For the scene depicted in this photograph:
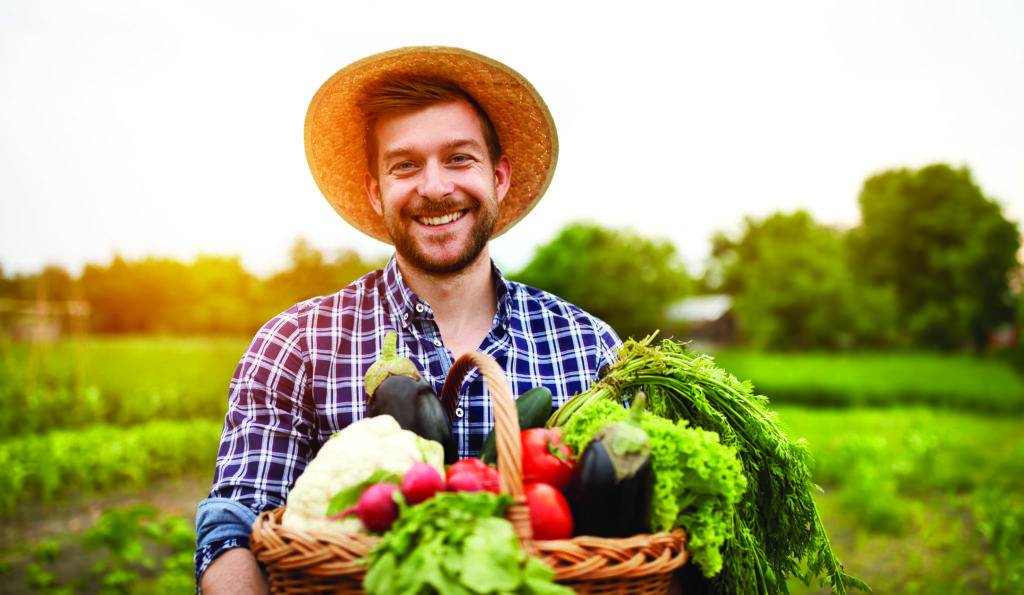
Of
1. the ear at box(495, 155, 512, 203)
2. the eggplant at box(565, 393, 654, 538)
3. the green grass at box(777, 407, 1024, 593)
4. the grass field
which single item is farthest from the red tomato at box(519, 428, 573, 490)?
the green grass at box(777, 407, 1024, 593)

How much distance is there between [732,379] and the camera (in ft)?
7.32

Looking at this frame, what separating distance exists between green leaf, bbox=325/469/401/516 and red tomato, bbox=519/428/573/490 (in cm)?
33

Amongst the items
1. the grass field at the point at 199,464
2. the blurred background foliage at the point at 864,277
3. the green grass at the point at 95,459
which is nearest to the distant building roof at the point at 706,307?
the blurred background foliage at the point at 864,277

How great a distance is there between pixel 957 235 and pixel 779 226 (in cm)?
1187

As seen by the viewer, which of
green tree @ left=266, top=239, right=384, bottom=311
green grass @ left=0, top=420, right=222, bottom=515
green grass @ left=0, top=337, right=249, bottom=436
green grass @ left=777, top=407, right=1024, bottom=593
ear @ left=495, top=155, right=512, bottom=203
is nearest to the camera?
ear @ left=495, top=155, right=512, bottom=203

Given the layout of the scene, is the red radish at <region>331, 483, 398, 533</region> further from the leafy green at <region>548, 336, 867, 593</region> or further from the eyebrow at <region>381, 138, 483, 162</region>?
the eyebrow at <region>381, 138, 483, 162</region>

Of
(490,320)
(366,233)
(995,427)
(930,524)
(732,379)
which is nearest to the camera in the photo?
(732,379)

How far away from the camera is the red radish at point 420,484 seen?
1509 millimetres

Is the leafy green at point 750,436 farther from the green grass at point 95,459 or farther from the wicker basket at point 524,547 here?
the green grass at point 95,459

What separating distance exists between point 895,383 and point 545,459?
64.6 feet

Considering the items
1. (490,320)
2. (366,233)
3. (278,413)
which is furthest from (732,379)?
(366,233)

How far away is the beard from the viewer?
2.47 m

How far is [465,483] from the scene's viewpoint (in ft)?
5.08

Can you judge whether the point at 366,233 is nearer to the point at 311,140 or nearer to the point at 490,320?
the point at 311,140
